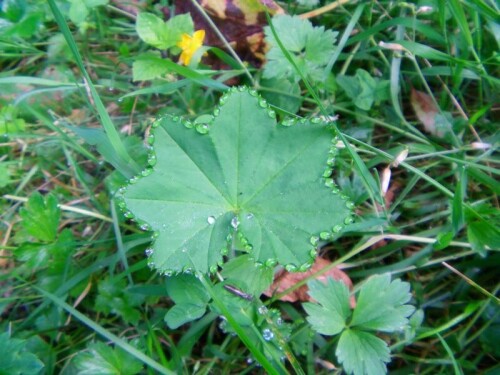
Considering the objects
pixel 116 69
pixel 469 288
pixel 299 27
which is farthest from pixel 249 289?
pixel 116 69

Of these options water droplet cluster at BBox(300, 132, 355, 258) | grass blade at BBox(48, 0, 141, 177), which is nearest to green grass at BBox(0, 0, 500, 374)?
grass blade at BBox(48, 0, 141, 177)

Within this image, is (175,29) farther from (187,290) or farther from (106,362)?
(106,362)

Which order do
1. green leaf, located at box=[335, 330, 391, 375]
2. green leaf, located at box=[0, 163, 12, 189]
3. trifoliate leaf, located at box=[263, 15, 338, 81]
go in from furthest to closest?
green leaf, located at box=[0, 163, 12, 189]
trifoliate leaf, located at box=[263, 15, 338, 81]
green leaf, located at box=[335, 330, 391, 375]

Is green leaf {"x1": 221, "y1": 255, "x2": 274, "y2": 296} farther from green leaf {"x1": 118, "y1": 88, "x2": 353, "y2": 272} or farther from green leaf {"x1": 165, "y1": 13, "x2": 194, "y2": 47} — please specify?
green leaf {"x1": 165, "y1": 13, "x2": 194, "y2": 47}

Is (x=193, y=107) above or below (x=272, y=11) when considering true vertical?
below

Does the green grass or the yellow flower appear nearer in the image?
the green grass

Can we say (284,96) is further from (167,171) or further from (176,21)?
(167,171)
